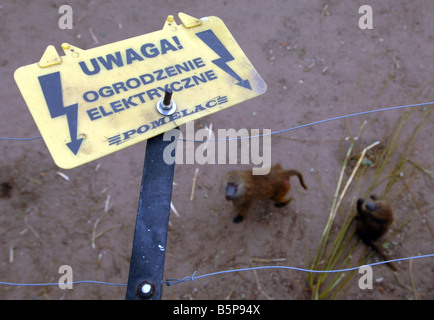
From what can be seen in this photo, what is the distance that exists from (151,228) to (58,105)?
0.78 meters

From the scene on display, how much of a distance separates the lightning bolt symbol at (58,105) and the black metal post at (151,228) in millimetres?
356

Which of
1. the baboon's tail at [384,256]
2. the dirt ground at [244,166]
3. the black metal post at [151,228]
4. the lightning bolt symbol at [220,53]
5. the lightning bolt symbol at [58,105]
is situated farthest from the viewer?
the baboon's tail at [384,256]

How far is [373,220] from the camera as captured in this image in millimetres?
3943

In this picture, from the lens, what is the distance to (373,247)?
4.21 m

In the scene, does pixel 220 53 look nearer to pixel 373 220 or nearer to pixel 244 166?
pixel 244 166

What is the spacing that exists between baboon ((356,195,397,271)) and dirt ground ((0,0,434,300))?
0.52 feet

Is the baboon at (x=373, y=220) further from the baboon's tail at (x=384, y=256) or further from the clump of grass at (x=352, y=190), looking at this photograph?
the clump of grass at (x=352, y=190)

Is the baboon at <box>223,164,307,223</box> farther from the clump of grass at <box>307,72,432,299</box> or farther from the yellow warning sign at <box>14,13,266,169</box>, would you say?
the yellow warning sign at <box>14,13,266,169</box>

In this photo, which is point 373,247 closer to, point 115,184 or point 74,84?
point 115,184

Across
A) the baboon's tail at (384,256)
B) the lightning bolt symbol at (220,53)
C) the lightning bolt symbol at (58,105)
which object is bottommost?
the lightning bolt symbol at (58,105)

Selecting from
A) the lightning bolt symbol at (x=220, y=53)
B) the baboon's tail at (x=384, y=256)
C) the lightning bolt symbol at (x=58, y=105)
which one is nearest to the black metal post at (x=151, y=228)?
the lightning bolt symbol at (x=58, y=105)

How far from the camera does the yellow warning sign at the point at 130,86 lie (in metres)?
1.68

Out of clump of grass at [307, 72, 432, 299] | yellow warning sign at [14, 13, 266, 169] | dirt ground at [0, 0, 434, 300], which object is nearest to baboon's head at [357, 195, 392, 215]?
clump of grass at [307, 72, 432, 299]
